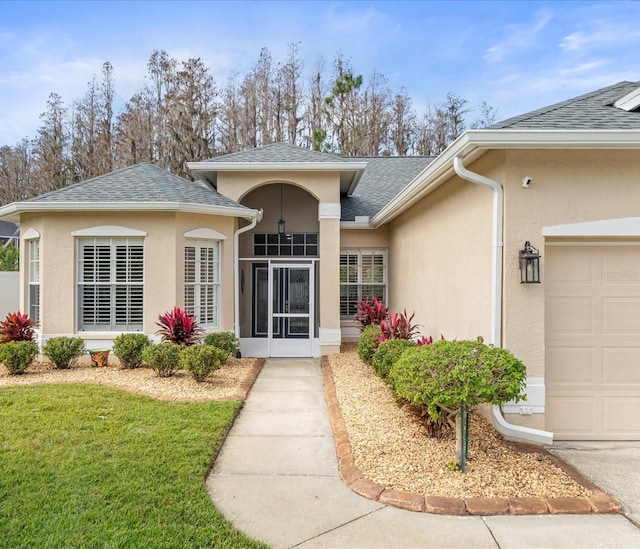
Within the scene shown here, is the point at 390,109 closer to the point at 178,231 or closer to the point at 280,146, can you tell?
the point at 280,146

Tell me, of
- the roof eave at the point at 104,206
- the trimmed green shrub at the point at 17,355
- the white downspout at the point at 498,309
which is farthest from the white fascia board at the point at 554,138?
the trimmed green shrub at the point at 17,355

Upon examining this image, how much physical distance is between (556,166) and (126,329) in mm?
8578

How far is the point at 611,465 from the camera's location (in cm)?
473

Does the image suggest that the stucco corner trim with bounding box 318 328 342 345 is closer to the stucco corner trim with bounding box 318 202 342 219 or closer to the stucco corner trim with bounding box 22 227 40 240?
the stucco corner trim with bounding box 318 202 342 219

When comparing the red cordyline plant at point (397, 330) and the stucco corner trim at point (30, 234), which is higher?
the stucco corner trim at point (30, 234)

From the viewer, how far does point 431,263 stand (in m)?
8.12

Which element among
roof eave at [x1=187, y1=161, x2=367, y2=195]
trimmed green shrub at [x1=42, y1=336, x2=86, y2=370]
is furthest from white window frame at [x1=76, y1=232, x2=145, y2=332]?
roof eave at [x1=187, y1=161, x2=367, y2=195]

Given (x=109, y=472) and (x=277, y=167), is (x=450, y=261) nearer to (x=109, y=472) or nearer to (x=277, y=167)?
(x=277, y=167)

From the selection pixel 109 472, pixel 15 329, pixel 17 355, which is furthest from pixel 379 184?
pixel 109 472

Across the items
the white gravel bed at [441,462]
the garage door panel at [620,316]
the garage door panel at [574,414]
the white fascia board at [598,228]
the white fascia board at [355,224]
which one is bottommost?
the white gravel bed at [441,462]

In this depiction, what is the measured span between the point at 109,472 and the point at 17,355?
217 inches

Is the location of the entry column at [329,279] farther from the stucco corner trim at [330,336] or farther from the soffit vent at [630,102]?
the soffit vent at [630,102]

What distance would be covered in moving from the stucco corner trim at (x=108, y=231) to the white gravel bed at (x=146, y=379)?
283 cm

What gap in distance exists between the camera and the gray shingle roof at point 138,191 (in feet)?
30.5
